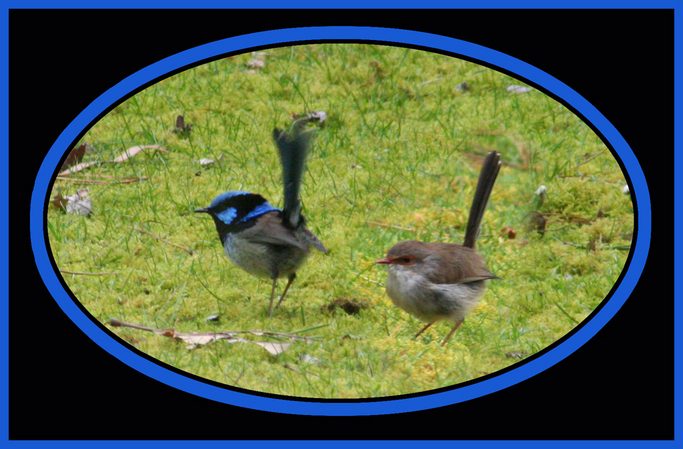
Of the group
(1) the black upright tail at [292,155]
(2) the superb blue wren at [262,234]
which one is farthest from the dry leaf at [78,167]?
(1) the black upright tail at [292,155]

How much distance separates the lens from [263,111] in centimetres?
457

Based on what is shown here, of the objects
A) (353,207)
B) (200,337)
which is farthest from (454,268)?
(200,337)

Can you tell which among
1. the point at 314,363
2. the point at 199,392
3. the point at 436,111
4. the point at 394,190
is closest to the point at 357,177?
the point at 394,190

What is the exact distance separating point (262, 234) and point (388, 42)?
3.53 feet

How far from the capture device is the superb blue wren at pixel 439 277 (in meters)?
3.97

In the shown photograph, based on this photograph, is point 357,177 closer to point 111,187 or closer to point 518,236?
point 518,236

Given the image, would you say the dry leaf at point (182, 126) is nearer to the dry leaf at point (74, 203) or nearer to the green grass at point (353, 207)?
the green grass at point (353, 207)

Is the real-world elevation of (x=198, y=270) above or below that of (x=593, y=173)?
below

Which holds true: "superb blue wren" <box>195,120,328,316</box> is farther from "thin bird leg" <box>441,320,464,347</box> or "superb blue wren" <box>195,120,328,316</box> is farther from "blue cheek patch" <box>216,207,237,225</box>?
"thin bird leg" <box>441,320,464,347</box>

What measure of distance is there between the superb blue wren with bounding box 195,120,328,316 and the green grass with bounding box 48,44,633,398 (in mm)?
161

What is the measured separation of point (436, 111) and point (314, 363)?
5.31ft

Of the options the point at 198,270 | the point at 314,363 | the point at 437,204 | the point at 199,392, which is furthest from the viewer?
the point at 437,204

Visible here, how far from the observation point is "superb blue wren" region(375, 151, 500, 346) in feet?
13.0

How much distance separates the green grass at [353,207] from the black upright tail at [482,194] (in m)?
0.21
